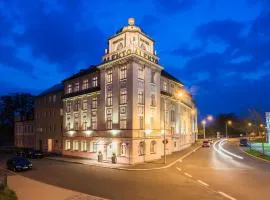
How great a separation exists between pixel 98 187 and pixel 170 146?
30475 mm

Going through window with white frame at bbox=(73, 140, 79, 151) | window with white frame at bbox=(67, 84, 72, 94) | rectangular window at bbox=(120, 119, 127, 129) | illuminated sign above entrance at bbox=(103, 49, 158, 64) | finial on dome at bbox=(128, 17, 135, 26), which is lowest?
window with white frame at bbox=(73, 140, 79, 151)

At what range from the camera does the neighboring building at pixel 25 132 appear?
70.6m

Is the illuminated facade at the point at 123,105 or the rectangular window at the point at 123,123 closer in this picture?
the illuminated facade at the point at 123,105

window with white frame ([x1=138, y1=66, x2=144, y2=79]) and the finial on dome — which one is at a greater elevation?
the finial on dome

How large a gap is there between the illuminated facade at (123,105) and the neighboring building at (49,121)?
5.69m

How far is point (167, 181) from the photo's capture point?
2478 cm

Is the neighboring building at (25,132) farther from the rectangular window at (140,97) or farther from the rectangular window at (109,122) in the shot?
the rectangular window at (140,97)

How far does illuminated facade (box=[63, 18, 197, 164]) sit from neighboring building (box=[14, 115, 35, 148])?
22490 millimetres

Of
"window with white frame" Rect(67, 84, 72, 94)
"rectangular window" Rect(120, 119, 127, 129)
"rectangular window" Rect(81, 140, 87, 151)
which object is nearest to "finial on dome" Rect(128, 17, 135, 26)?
"rectangular window" Rect(120, 119, 127, 129)

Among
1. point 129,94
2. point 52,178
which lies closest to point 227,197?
point 52,178

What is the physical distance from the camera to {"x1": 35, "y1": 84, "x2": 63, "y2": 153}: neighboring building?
5706 centimetres

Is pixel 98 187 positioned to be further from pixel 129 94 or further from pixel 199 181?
pixel 129 94

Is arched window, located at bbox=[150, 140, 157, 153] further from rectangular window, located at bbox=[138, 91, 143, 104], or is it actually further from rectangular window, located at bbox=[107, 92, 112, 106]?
rectangular window, located at bbox=[107, 92, 112, 106]

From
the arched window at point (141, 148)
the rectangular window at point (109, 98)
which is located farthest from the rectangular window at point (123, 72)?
the arched window at point (141, 148)
